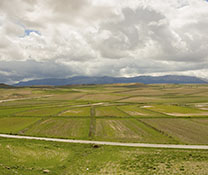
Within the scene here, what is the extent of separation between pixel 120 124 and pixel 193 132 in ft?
87.4

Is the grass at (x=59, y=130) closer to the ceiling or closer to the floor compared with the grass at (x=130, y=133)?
closer to the floor

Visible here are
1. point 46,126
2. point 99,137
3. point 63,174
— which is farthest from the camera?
point 46,126

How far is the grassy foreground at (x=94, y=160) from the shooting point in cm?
3020

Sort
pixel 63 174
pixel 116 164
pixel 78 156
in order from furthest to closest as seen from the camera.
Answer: pixel 78 156, pixel 116 164, pixel 63 174

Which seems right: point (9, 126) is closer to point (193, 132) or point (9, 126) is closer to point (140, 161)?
point (140, 161)

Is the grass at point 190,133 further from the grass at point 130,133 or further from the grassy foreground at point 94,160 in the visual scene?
the grassy foreground at point 94,160

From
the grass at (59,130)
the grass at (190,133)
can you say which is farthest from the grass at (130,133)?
the grass at (59,130)

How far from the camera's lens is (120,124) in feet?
232

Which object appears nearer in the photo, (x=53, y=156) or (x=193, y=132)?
(x=53, y=156)

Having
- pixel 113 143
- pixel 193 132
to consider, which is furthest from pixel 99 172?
pixel 193 132

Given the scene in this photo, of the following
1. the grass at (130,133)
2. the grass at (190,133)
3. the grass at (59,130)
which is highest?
the grass at (190,133)

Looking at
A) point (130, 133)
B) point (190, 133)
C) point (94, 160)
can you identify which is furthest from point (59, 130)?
point (190, 133)

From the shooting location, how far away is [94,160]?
36188 millimetres

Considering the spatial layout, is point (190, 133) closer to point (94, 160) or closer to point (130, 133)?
point (130, 133)
